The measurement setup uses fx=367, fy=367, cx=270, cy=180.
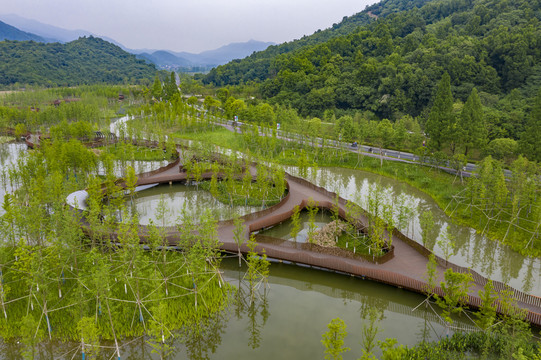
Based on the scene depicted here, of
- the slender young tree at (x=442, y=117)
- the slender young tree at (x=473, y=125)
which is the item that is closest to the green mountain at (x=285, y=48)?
the slender young tree at (x=442, y=117)

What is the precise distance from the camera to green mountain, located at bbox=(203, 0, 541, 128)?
69438 mm

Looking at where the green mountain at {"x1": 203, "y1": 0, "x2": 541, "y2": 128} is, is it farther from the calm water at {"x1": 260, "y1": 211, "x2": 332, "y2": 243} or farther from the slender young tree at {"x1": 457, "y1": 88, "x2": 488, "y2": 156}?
the calm water at {"x1": 260, "y1": 211, "x2": 332, "y2": 243}

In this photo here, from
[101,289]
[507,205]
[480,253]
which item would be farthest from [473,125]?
[101,289]

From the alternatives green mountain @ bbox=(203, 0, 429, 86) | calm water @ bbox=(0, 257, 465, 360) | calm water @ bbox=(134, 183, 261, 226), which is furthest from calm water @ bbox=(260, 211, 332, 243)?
green mountain @ bbox=(203, 0, 429, 86)

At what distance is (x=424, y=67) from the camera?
79.6 metres

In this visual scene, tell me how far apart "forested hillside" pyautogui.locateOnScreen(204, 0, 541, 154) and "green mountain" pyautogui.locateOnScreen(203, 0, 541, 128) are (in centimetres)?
17

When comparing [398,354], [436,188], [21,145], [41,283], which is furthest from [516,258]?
[21,145]

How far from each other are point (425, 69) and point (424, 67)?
1.93m

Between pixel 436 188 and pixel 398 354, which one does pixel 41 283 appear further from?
pixel 436 188

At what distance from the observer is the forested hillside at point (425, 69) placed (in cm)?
6875

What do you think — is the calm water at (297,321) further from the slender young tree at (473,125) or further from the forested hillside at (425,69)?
the forested hillside at (425,69)

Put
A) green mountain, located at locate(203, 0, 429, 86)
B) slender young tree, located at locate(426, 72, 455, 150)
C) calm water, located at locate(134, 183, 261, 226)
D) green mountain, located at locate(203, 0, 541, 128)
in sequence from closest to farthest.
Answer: calm water, located at locate(134, 183, 261, 226) < slender young tree, located at locate(426, 72, 455, 150) < green mountain, located at locate(203, 0, 541, 128) < green mountain, located at locate(203, 0, 429, 86)

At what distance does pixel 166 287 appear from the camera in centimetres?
2238

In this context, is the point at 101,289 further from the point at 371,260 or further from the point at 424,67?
the point at 424,67
